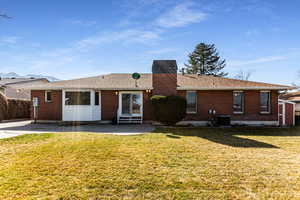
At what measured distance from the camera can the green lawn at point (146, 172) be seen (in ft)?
10.9

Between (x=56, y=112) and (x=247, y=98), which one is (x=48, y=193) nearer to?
(x=56, y=112)

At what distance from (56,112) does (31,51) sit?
771 cm

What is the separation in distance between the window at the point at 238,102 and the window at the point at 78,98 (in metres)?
11.8

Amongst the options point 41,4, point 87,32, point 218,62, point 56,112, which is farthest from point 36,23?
point 218,62

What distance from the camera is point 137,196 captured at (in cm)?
318

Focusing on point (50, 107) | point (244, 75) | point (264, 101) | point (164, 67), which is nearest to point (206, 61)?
point (244, 75)

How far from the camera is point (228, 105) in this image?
44.6ft

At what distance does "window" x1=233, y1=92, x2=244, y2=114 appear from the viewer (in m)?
13.7

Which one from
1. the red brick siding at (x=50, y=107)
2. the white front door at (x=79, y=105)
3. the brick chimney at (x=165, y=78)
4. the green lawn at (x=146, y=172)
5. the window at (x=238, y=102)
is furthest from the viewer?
the red brick siding at (x=50, y=107)

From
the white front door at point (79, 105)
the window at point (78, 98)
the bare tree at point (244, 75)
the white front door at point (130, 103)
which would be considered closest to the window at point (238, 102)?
the white front door at point (130, 103)

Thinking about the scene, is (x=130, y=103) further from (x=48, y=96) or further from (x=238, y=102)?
(x=238, y=102)

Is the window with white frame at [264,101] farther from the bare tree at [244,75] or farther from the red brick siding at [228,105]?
the bare tree at [244,75]

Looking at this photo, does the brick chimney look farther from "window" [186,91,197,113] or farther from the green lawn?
the green lawn

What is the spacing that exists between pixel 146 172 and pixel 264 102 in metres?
13.4
